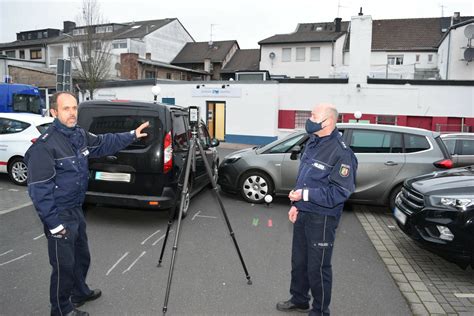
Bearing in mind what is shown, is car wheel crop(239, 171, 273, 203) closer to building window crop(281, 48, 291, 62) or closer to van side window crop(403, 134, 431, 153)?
van side window crop(403, 134, 431, 153)

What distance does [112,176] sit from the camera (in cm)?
576

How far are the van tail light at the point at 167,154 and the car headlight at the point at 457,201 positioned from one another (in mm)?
3570

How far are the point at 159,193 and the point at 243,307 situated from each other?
250 cm

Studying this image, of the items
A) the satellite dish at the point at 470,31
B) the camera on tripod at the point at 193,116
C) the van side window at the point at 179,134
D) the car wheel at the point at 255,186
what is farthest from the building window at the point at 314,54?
the camera on tripod at the point at 193,116

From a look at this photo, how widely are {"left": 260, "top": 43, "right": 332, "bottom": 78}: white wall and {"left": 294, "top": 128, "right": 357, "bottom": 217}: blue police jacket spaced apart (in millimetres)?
42435

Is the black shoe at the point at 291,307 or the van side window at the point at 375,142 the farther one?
the van side window at the point at 375,142

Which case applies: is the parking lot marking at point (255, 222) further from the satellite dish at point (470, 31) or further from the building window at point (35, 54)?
the building window at point (35, 54)

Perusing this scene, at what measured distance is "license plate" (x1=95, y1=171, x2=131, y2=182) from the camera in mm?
5730

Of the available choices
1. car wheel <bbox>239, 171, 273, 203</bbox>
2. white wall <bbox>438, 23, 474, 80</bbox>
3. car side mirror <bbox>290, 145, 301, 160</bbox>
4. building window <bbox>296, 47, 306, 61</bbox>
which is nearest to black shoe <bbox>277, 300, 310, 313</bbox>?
car side mirror <bbox>290, 145, 301, 160</bbox>

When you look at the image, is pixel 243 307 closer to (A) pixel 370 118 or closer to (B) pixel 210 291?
(B) pixel 210 291

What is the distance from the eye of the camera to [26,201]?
25.1ft

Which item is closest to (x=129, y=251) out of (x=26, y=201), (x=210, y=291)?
(x=210, y=291)

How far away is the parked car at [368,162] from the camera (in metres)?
7.22

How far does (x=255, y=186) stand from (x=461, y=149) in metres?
5.52
